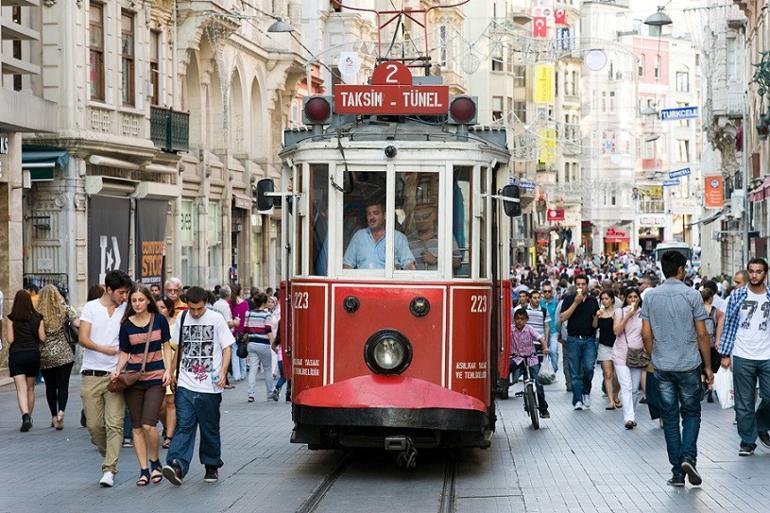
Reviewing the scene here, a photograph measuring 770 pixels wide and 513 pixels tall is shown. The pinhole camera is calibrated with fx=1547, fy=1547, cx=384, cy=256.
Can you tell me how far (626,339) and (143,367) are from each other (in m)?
7.58

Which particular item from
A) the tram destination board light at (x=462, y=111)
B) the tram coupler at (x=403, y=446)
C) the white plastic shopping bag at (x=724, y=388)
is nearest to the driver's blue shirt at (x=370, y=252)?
the tram destination board light at (x=462, y=111)

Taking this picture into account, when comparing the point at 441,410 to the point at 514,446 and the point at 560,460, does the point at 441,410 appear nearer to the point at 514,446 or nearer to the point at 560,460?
the point at 560,460

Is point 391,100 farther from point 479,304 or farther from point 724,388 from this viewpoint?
point 724,388

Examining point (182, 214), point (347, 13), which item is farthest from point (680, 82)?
point (182, 214)

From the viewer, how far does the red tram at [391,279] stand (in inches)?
505

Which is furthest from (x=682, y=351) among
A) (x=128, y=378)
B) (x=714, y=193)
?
(x=714, y=193)

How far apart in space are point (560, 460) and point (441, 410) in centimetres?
218

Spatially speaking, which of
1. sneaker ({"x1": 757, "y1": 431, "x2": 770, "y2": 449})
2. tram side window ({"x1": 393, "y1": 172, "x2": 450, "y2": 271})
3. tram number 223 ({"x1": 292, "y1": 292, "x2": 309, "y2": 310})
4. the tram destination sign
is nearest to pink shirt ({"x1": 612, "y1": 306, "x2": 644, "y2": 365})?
sneaker ({"x1": 757, "y1": 431, "x2": 770, "y2": 449})

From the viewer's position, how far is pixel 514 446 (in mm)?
15773

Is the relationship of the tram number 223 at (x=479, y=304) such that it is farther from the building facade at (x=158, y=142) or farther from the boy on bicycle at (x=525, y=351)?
the building facade at (x=158, y=142)

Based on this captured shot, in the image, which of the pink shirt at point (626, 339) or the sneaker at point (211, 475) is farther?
the pink shirt at point (626, 339)

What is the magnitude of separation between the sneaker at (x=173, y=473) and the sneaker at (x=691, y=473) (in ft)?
13.2

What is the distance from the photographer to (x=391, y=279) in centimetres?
1294

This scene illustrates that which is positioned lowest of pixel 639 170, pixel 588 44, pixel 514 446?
pixel 514 446
